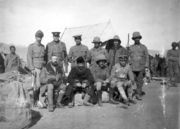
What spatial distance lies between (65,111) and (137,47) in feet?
7.04

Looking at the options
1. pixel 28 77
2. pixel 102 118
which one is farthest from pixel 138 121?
pixel 28 77

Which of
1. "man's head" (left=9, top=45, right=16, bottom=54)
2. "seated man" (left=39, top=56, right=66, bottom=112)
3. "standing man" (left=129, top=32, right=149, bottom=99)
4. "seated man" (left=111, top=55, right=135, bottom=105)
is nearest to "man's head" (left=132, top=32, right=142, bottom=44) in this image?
"standing man" (left=129, top=32, right=149, bottom=99)

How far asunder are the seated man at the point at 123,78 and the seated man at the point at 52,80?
1.08 m

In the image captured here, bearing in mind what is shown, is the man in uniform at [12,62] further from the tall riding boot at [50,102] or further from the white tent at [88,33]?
the white tent at [88,33]

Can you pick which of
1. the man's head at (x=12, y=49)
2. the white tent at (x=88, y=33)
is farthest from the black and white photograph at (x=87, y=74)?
the white tent at (x=88, y=33)

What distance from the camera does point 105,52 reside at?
18.4ft

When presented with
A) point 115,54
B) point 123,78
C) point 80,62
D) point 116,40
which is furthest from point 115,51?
point 80,62

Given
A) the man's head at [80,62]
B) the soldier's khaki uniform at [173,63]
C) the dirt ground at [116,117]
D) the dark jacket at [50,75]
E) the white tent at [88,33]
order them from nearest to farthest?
1. the dirt ground at [116,117]
2. the dark jacket at [50,75]
3. the man's head at [80,62]
4. the soldier's khaki uniform at [173,63]
5. the white tent at [88,33]

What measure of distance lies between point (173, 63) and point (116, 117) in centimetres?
321

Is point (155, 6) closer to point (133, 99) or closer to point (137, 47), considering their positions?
point (137, 47)

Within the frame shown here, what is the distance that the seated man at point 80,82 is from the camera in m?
4.91

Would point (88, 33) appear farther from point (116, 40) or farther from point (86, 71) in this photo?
point (86, 71)

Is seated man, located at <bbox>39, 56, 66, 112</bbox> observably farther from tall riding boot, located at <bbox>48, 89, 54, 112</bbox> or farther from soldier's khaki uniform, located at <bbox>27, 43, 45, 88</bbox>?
soldier's khaki uniform, located at <bbox>27, 43, 45, 88</bbox>

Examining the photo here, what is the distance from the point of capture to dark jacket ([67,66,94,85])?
4961mm
